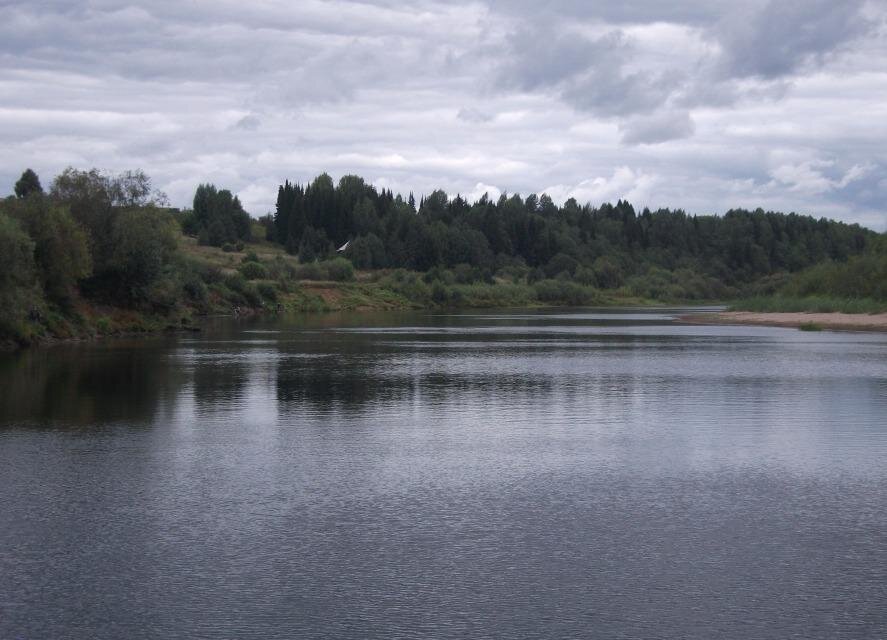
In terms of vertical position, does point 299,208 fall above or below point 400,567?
above

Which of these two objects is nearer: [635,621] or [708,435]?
[635,621]

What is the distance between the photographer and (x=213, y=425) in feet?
77.0

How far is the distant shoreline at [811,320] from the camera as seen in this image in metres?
81.7

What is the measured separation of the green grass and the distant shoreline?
1.00 m

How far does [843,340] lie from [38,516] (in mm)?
58157

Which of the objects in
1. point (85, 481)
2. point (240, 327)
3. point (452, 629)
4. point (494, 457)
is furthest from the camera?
point (240, 327)

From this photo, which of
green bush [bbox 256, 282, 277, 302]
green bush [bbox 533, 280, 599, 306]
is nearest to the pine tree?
green bush [bbox 256, 282, 277, 302]

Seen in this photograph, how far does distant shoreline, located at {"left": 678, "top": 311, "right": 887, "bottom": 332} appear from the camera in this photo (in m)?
81.7

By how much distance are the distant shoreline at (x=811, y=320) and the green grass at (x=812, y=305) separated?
1003 mm

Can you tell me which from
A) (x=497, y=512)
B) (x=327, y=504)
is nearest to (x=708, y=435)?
(x=497, y=512)

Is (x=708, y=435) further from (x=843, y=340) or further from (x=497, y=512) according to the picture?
(x=843, y=340)

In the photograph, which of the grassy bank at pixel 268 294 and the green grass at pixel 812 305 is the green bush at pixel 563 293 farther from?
the green grass at pixel 812 305

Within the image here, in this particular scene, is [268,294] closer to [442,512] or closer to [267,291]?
[267,291]

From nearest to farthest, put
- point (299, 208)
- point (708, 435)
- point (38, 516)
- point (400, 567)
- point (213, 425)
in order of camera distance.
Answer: point (400, 567) → point (38, 516) → point (708, 435) → point (213, 425) → point (299, 208)
